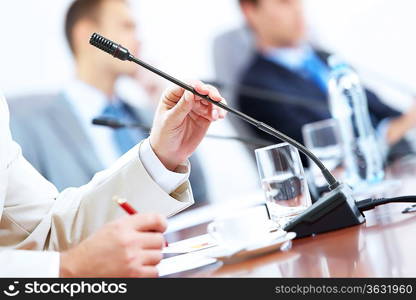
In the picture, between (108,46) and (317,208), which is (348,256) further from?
(108,46)

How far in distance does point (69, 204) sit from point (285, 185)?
0.50 m

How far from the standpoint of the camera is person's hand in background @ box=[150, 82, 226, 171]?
1.29m

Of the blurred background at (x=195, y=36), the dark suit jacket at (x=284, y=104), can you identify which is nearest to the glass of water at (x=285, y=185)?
the blurred background at (x=195, y=36)

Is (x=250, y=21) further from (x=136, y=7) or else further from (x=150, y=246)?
(x=150, y=246)

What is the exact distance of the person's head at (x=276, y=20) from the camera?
4363 millimetres

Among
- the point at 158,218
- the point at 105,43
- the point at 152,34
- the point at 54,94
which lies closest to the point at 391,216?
the point at 158,218

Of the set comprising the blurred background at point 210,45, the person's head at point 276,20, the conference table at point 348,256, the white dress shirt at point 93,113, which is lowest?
the conference table at point 348,256

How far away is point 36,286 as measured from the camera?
36.2 inches

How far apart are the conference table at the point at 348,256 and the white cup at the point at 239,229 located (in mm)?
34

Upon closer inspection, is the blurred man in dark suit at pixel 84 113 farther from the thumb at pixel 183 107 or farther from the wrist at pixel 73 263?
the wrist at pixel 73 263

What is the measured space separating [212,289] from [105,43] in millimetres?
525

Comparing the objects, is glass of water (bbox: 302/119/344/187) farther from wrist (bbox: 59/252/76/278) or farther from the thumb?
wrist (bbox: 59/252/76/278)

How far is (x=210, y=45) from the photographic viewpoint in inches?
162

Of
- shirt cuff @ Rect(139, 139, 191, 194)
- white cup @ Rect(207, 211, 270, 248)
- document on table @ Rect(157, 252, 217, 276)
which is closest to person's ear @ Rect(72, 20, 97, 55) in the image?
shirt cuff @ Rect(139, 139, 191, 194)
